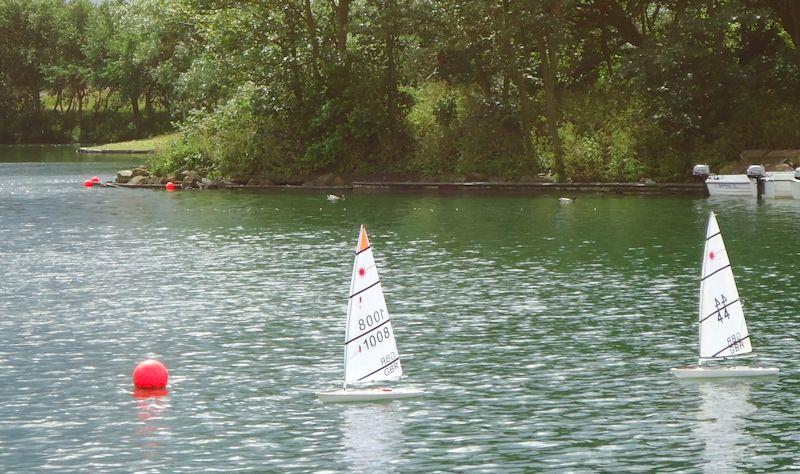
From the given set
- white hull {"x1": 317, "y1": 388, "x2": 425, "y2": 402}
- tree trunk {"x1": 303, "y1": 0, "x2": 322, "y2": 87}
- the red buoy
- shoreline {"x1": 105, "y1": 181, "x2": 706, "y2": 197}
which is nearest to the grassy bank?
tree trunk {"x1": 303, "y1": 0, "x2": 322, "y2": 87}

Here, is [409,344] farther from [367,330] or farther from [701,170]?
[701,170]

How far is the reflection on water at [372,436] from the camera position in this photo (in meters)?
22.0

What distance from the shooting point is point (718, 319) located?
89.8 ft

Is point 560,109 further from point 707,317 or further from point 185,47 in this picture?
point 185,47

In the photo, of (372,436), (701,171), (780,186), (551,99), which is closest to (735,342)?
(372,436)

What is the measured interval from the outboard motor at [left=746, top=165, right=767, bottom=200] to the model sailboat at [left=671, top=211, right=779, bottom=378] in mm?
45609

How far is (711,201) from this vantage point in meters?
70.4

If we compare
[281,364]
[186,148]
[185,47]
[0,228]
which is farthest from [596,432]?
[185,47]

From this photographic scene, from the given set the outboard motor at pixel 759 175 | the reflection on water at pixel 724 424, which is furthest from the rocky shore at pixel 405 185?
the reflection on water at pixel 724 424

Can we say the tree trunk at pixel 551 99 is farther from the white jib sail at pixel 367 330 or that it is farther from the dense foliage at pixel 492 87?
the white jib sail at pixel 367 330

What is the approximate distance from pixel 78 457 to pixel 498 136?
62289mm

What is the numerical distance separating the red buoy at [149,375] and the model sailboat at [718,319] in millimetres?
10810

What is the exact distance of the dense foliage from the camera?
7756cm

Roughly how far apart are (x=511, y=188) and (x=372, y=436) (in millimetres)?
57224
